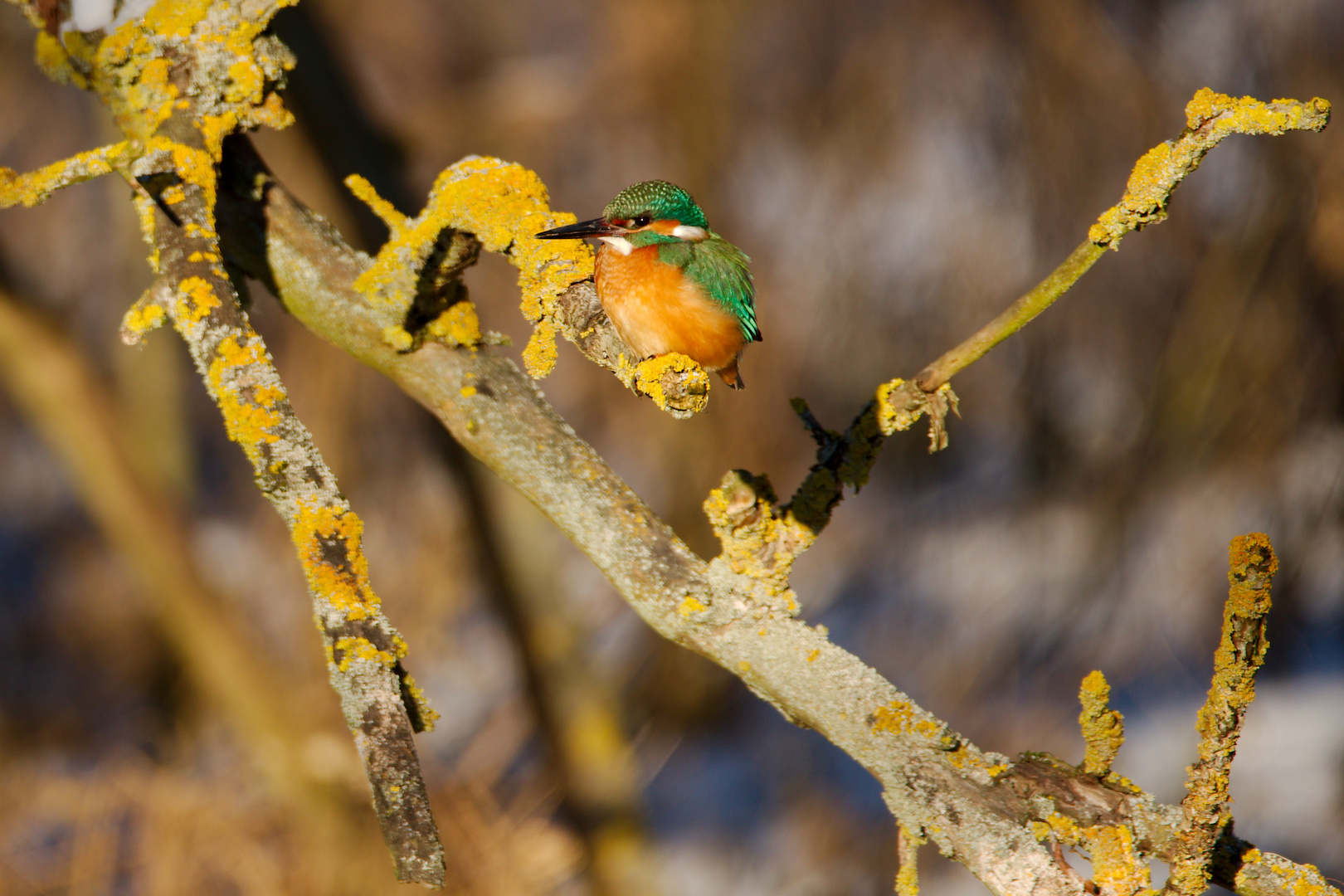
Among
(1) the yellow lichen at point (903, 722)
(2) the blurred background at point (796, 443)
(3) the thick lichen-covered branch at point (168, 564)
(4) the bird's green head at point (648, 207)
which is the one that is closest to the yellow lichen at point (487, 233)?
(4) the bird's green head at point (648, 207)

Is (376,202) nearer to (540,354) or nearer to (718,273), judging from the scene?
(540,354)

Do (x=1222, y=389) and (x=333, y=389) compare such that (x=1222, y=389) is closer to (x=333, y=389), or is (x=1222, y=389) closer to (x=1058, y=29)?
(x=1058, y=29)

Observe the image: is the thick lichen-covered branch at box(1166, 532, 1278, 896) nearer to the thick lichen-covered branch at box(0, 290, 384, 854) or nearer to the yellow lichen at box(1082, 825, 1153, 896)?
the yellow lichen at box(1082, 825, 1153, 896)

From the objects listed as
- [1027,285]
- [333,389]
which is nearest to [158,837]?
[333,389]

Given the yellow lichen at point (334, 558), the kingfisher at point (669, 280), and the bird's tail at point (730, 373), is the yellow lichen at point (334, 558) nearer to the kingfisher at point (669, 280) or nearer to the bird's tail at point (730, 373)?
the kingfisher at point (669, 280)

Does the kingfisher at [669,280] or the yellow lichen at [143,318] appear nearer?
the yellow lichen at [143,318]

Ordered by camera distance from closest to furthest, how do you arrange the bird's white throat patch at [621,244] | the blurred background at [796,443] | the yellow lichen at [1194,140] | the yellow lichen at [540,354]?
the yellow lichen at [1194,140], the yellow lichen at [540,354], the bird's white throat patch at [621,244], the blurred background at [796,443]

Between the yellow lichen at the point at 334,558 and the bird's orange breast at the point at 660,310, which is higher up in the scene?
the bird's orange breast at the point at 660,310
